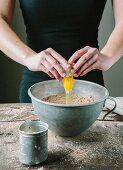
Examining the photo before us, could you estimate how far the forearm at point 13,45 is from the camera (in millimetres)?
1181

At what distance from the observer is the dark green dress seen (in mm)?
1345

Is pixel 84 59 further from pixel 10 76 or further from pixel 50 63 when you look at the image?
pixel 10 76

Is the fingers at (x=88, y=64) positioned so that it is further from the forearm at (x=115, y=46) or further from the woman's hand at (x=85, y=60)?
the forearm at (x=115, y=46)

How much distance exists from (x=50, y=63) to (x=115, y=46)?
1.03 ft

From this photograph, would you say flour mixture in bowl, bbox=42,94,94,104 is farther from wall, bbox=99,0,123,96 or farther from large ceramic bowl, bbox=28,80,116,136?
wall, bbox=99,0,123,96

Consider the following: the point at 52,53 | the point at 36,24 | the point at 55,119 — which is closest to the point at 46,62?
the point at 52,53

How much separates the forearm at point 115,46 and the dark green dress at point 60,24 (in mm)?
152

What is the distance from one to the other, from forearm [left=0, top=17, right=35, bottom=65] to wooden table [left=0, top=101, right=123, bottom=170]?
22 cm

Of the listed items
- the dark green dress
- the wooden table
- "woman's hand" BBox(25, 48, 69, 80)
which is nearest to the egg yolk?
"woman's hand" BBox(25, 48, 69, 80)

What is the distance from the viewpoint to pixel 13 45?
3.94 feet

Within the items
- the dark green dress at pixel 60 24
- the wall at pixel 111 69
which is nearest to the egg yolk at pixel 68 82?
the dark green dress at pixel 60 24

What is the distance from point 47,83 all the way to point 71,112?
239mm

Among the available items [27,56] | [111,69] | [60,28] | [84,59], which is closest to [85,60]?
[84,59]

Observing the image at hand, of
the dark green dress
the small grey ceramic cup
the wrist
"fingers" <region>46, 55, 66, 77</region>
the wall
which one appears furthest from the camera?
the wall
